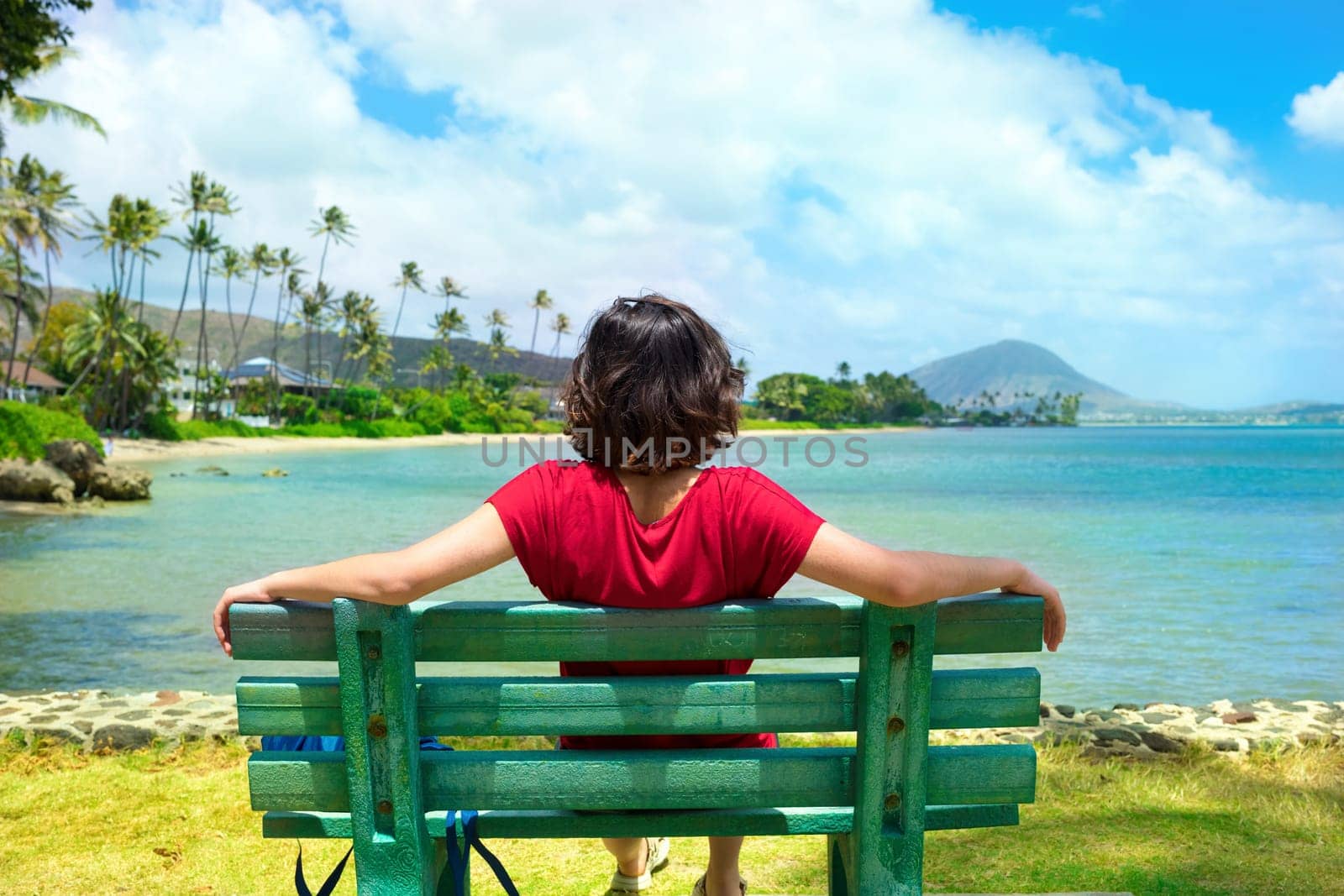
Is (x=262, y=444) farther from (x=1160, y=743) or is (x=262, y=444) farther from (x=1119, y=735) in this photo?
(x=1160, y=743)

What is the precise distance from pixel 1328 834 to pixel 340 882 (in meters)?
3.47

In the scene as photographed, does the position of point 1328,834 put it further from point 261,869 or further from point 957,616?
point 261,869

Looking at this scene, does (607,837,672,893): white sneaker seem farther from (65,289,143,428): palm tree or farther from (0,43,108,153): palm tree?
(65,289,143,428): palm tree

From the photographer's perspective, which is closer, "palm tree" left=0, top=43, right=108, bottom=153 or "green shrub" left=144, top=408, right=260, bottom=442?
"palm tree" left=0, top=43, right=108, bottom=153

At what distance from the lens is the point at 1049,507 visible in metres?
28.9

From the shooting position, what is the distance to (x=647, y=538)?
1955 millimetres

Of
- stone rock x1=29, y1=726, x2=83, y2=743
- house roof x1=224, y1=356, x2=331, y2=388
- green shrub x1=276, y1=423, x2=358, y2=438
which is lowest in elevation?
green shrub x1=276, y1=423, x2=358, y2=438

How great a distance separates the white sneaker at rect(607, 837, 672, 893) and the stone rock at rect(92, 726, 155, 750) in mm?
2872

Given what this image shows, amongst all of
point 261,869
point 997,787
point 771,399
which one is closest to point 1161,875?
point 997,787

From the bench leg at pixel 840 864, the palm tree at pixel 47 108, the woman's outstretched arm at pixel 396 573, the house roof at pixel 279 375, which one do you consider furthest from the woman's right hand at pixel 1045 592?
the house roof at pixel 279 375

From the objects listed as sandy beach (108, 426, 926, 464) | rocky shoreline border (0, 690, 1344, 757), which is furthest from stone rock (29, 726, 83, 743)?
sandy beach (108, 426, 926, 464)

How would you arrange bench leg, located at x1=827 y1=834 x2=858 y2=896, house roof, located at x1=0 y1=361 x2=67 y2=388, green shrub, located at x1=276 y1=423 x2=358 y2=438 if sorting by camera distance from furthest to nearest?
green shrub, located at x1=276 y1=423 x2=358 y2=438, house roof, located at x1=0 y1=361 x2=67 y2=388, bench leg, located at x1=827 y1=834 x2=858 y2=896

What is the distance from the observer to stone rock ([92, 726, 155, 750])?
193 inches

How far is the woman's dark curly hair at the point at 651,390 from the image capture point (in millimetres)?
1995
